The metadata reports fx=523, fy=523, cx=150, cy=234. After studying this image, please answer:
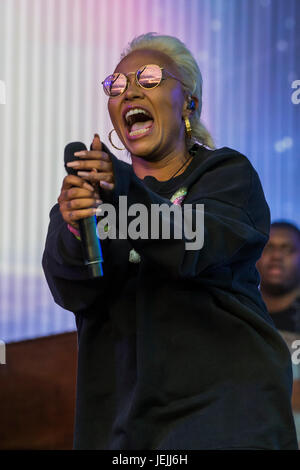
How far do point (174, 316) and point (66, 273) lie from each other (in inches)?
7.6

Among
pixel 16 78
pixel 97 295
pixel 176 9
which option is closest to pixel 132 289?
pixel 97 295

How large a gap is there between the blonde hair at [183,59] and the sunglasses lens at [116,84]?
102 millimetres

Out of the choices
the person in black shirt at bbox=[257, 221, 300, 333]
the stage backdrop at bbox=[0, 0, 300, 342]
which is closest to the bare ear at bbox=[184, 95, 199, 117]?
the stage backdrop at bbox=[0, 0, 300, 342]

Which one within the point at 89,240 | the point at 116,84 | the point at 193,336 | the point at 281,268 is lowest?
the point at 281,268

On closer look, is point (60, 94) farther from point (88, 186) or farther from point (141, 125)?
point (88, 186)

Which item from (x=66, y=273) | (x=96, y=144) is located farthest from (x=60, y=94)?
(x=96, y=144)

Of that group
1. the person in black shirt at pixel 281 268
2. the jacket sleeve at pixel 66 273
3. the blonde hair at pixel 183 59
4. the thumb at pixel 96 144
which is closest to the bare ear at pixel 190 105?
the blonde hair at pixel 183 59

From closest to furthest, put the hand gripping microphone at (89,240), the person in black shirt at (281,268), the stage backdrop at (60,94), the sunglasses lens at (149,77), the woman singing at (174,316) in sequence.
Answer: the hand gripping microphone at (89,240) → the woman singing at (174,316) → the sunglasses lens at (149,77) → the stage backdrop at (60,94) → the person in black shirt at (281,268)

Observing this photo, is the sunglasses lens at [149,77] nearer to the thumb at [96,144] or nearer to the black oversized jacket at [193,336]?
the black oversized jacket at [193,336]

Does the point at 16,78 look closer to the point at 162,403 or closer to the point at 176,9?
the point at 176,9

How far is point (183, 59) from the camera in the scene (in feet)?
3.42

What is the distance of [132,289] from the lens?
915 millimetres

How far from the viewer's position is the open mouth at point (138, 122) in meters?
0.99

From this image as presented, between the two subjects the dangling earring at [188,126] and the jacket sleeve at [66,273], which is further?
the dangling earring at [188,126]
